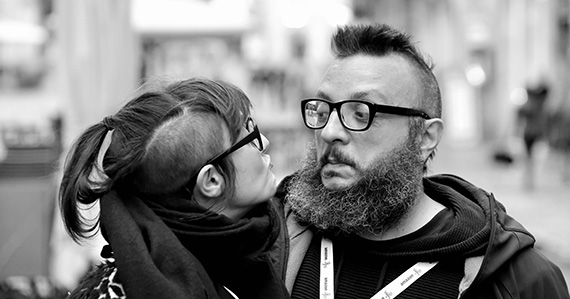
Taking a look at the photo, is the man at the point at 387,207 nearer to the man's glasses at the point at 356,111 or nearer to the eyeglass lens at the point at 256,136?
the man's glasses at the point at 356,111

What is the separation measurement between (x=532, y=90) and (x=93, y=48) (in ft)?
37.3

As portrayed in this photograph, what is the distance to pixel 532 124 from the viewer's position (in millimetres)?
14562

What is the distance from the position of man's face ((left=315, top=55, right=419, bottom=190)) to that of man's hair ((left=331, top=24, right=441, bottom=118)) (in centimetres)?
3

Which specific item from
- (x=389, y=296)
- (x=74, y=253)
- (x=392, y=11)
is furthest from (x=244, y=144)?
(x=392, y=11)

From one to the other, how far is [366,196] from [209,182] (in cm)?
72

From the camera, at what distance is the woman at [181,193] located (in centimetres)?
182

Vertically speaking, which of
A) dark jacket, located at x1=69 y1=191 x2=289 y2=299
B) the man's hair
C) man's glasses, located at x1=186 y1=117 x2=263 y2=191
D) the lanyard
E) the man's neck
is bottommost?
the lanyard

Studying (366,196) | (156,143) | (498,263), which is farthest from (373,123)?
(156,143)

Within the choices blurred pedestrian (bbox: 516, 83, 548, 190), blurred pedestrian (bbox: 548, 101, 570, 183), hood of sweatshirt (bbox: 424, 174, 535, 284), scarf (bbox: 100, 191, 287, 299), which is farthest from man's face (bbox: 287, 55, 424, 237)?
blurred pedestrian (bbox: 548, 101, 570, 183)

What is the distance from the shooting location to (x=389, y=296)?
230cm

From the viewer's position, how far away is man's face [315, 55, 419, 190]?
2.56 metres

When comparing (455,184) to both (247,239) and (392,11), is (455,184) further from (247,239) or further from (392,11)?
(392,11)

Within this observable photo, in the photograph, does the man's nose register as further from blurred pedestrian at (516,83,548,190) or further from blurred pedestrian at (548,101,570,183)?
blurred pedestrian at (548,101,570,183)

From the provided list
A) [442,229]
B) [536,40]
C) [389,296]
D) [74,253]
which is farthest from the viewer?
[536,40]
